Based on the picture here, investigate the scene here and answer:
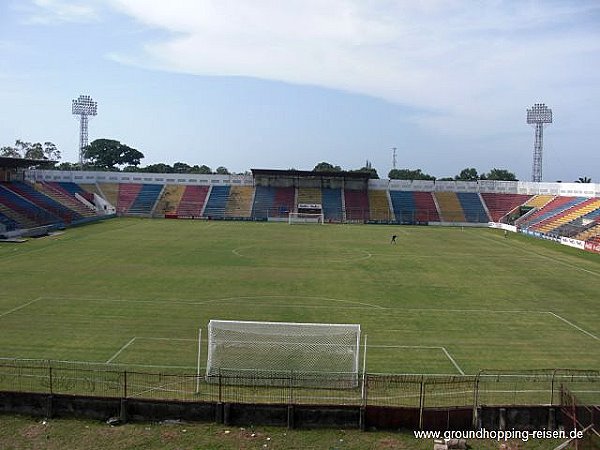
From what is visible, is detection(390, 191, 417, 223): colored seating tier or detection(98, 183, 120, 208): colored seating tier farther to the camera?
detection(98, 183, 120, 208): colored seating tier

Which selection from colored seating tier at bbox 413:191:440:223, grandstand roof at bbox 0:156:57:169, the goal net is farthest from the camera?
colored seating tier at bbox 413:191:440:223

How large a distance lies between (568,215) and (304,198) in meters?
35.5

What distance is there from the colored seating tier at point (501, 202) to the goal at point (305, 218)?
78.6 ft

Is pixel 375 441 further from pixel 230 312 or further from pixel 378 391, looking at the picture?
pixel 230 312

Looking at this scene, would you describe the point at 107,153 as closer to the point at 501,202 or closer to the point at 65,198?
the point at 65,198

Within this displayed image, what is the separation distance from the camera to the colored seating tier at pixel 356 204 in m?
79.6

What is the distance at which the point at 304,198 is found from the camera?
8381 cm

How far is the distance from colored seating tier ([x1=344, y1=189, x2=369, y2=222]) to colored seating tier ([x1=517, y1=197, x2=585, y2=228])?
20.6 metres

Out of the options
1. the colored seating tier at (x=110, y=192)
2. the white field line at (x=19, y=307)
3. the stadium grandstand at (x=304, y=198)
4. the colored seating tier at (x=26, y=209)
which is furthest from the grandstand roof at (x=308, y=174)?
the white field line at (x=19, y=307)

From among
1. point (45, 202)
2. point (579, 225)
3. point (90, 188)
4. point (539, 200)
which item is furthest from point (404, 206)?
point (45, 202)

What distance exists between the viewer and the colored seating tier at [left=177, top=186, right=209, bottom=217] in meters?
79.0

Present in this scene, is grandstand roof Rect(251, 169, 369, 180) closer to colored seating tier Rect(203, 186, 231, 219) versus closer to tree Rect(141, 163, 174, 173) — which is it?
colored seating tier Rect(203, 186, 231, 219)

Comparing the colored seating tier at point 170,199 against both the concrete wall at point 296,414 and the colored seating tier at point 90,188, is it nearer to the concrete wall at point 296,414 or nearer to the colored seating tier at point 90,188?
the colored seating tier at point 90,188

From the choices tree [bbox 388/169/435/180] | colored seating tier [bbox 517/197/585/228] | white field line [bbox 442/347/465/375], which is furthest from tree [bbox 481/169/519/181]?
white field line [bbox 442/347/465/375]
